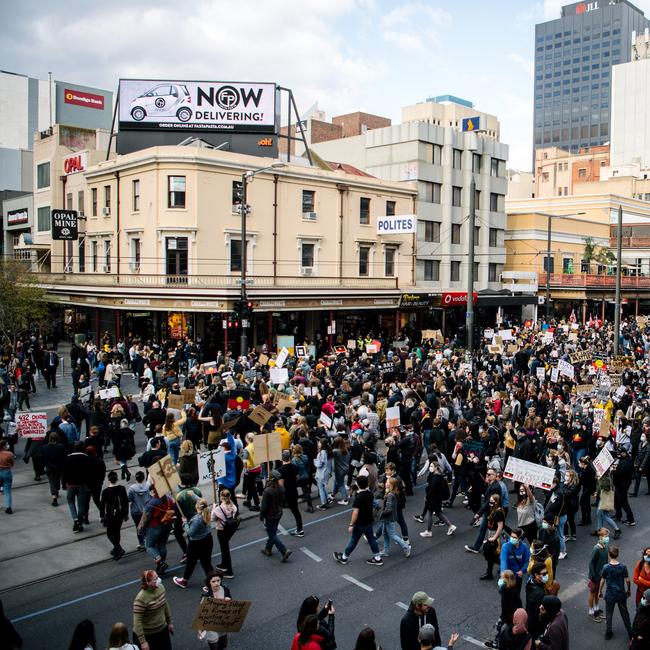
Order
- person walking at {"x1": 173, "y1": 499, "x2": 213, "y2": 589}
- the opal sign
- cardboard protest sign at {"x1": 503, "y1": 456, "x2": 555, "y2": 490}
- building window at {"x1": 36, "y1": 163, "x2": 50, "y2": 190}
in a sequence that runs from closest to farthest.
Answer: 1. person walking at {"x1": 173, "y1": 499, "x2": 213, "y2": 589}
2. cardboard protest sign at {"x1": 503, "y1": 456, "x2": 555, "y2": 490}
3. the opal sign
4. building window at {"x1": 36, "y1": 163, "x2": 50, "y2": 190}

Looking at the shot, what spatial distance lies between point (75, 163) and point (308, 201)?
1570 centimetres

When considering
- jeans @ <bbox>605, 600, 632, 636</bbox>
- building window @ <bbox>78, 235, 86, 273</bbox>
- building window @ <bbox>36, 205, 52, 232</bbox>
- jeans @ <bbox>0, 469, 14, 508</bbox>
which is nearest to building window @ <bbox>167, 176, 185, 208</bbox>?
building window @ <bbox>78, 235, 86, 273</bbox>

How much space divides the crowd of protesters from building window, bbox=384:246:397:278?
1910cm

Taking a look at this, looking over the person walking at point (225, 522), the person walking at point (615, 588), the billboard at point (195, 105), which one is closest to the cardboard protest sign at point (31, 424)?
the person walking at point (225, 522)

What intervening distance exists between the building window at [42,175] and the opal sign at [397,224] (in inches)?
894

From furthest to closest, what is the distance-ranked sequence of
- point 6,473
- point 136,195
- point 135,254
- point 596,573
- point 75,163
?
point 75,163 → point 135,254 → point 136,195 → point 6,473 → point 596,573

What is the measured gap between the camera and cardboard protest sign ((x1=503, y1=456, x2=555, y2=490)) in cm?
1223

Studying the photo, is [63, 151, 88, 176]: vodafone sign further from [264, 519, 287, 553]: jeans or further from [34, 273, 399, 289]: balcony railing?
[264, 519, 287, 553]: jeans

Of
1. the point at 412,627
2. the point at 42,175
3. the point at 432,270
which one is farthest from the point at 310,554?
the point at 42,175

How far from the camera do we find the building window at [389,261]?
45375 mm

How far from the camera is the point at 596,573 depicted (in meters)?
10.3

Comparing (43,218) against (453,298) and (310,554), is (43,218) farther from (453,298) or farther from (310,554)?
(310,554)

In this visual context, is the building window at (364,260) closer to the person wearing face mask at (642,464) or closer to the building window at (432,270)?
the building window at (432,270)

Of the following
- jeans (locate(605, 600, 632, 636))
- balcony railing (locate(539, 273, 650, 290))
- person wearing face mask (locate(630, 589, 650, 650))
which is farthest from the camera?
balcony railing (locate(539, 273, 650, 290))
